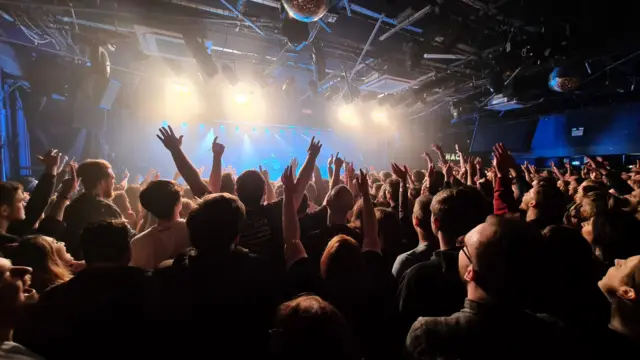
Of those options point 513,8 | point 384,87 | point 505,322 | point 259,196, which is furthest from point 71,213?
point 384,87

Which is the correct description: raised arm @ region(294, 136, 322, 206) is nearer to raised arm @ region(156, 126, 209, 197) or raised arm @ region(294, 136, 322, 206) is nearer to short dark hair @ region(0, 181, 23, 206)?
raised arm @ region(156, 126, 209, 197)

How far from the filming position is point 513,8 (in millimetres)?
5383

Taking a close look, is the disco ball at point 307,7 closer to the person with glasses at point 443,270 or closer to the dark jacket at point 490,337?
the person with glasses at point 443,270

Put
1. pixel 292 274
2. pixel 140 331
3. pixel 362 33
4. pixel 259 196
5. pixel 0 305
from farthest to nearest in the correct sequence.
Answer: pixel 362 33
pixel 259 196
pixel 292 274
pixel 140 331
pixel 0 305

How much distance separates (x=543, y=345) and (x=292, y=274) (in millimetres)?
989

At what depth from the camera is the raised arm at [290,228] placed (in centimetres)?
170

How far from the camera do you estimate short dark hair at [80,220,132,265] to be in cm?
142

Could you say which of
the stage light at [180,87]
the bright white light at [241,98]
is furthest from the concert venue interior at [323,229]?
the bright white light at [241,98]

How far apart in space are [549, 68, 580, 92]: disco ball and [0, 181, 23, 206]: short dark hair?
7.85 m

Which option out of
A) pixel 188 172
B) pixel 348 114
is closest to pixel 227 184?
pixel 188 172

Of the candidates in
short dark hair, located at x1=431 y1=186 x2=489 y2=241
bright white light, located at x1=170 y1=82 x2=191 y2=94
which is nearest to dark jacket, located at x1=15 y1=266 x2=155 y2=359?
short dark hair, located at x1=431 y1=186 x2=489 y2=241

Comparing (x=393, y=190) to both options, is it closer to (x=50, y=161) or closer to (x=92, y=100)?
(x=50, y=161)

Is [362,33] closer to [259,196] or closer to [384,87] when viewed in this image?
[384,87]

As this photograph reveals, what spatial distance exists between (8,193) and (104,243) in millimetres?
1552
